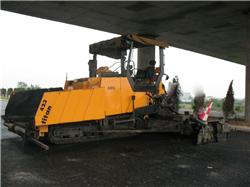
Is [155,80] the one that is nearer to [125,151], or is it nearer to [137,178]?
[125,151]

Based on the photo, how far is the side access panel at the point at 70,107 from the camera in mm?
6902

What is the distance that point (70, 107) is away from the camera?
23.4 feet

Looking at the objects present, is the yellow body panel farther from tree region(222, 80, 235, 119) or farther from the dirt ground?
tree region(222, 80, 235, 119)

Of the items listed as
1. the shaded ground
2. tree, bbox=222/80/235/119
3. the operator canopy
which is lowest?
the shaded ground

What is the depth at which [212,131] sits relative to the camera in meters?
9.35

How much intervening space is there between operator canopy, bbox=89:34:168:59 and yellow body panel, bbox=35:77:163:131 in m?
0.91

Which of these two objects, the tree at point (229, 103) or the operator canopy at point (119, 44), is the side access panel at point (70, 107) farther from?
the tree at point (229, 103)

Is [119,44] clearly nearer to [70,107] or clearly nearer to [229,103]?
[70,107]

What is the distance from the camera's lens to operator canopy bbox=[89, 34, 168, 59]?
27.5 ft

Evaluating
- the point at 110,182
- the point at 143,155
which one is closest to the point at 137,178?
the point at 110,182

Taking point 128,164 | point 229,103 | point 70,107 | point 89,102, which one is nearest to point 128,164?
point 128,164

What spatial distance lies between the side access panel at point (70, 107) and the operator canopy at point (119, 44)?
155cm

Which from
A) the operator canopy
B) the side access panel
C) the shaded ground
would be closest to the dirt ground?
the shaded ground

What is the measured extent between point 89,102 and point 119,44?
200 cm
